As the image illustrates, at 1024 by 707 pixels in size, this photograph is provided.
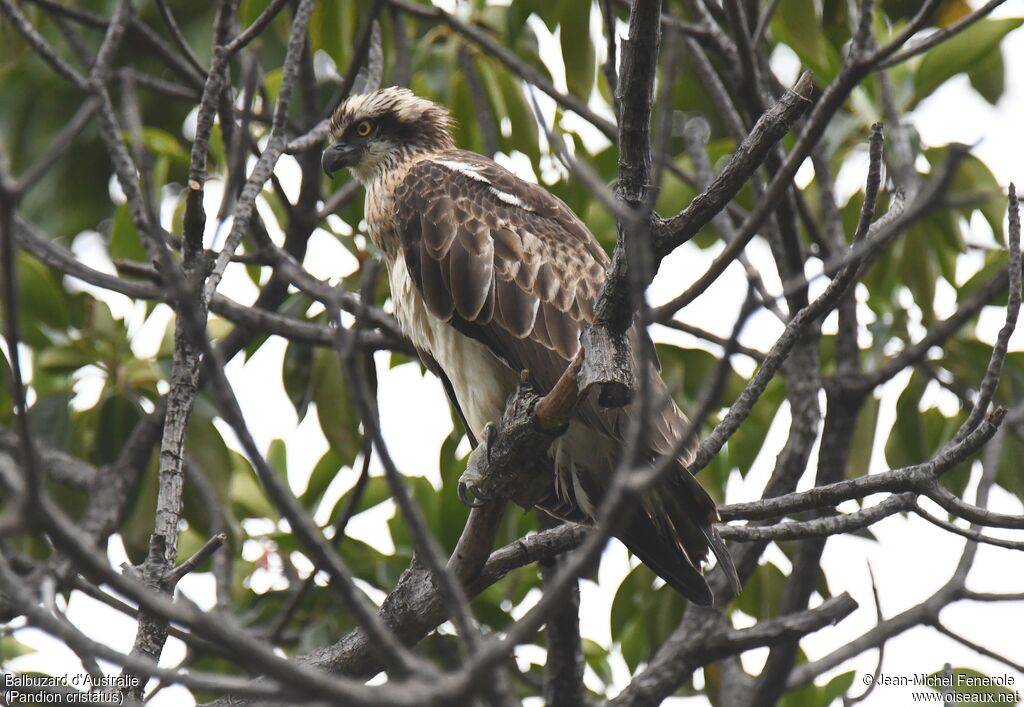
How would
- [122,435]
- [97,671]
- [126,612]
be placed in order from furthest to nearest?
1. [122,435]
2. [126,612]
3. [97,671]

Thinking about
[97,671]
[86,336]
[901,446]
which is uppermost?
[86,336]

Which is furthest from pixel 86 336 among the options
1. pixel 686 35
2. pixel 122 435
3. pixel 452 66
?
pixel 686 35

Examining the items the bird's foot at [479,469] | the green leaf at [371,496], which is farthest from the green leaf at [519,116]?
the bird's foot at [479,469]

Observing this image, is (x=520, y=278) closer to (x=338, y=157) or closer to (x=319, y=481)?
(x=338, y=157)

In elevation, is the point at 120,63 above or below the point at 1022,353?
above

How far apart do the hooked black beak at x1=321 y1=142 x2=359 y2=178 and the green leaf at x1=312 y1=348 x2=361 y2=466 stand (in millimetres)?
878

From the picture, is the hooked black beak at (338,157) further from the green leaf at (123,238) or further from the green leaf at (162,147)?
the green leaf at (123,238)

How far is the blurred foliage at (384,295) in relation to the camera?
519 cm

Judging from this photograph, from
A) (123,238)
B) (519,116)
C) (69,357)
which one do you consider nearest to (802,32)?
(519,116)

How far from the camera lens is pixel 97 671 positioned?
125 inches

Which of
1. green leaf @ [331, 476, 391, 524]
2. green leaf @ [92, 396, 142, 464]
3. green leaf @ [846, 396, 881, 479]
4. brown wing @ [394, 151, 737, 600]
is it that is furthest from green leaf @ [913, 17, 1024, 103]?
green leaf @ [92, 396, 142, 464]

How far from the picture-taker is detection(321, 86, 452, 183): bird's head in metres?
5.58

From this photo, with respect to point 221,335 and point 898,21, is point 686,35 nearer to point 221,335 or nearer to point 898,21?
point 898,21

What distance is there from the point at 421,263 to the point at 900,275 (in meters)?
2.30
